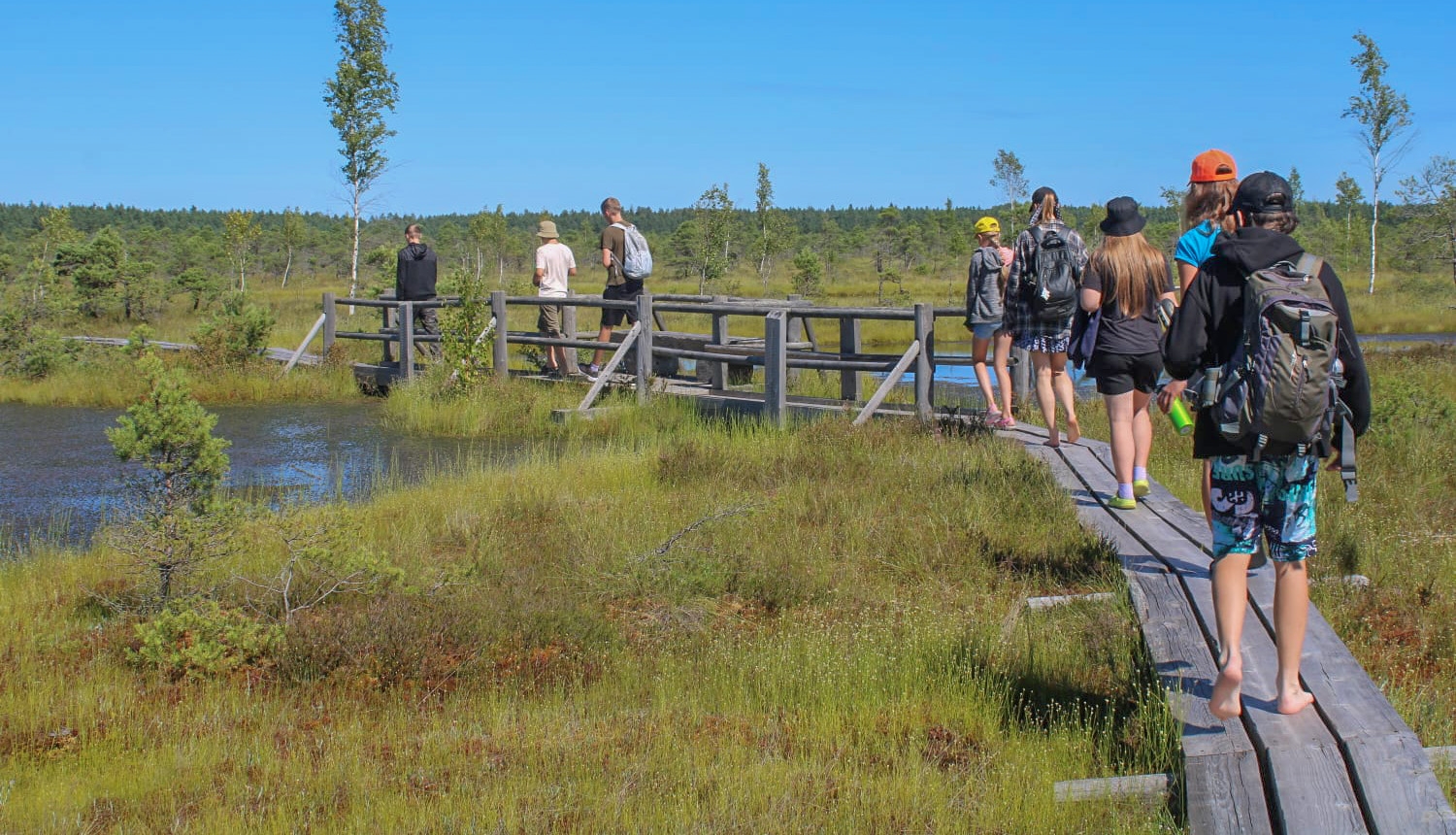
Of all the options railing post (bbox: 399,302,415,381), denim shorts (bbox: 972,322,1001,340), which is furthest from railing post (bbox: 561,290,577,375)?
denim shorts (bbox: 972,322,1001,340)

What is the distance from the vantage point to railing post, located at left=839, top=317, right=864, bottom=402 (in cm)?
1255

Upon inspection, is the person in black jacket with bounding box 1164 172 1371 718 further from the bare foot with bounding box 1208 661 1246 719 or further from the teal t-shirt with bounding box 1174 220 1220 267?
the teal t-shirt with bounding box 1174 220 1220 267

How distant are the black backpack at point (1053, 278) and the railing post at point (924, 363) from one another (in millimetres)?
2092

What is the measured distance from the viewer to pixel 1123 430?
271 inches

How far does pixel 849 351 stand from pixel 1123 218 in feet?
18.7

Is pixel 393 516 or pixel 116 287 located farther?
pixel 116 287

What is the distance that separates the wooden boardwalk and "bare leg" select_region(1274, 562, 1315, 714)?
5 cm

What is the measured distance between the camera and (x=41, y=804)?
4148mm

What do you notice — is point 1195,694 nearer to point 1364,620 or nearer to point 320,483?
point 1364,620

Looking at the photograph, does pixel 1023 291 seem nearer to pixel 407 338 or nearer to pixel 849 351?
pixel 849 351

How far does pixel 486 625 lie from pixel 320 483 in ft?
16.6

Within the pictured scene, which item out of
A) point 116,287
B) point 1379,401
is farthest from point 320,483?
point 116,287

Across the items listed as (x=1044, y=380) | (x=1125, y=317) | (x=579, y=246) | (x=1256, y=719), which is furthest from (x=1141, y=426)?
(x=579, y=246)

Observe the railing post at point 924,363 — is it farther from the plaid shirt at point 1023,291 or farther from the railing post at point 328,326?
the railing post at point 328,326
